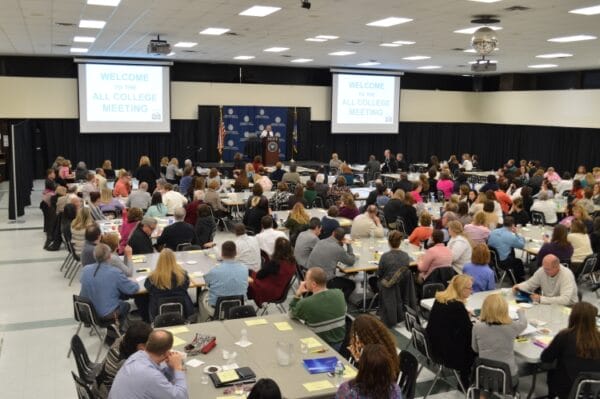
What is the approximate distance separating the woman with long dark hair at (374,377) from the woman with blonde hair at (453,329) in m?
1.90

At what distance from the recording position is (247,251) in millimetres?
8031

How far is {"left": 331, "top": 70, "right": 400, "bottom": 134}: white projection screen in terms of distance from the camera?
2312 cm

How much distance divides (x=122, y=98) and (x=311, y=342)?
16922 millimetres

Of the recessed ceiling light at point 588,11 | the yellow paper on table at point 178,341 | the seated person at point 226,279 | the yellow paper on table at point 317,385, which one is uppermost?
the recessed ceiling light at point 588,11

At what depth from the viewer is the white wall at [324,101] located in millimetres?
19953

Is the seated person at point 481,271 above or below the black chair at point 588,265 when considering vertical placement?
above

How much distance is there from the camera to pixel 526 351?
524 cm

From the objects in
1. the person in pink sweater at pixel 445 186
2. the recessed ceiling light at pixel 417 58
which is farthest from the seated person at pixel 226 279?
the recessed ceiling light at pixel 417 58

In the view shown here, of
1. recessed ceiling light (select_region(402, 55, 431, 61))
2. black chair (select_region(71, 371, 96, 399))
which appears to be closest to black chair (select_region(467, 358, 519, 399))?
black chair (select_region(71, 371, 96, 399))

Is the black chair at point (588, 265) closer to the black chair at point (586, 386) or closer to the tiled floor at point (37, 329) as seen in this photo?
the tiled floor at point (37, 329)

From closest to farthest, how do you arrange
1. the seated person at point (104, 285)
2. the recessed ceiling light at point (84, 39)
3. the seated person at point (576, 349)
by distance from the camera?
the seated person at point (576, 349)
the seated person at point (104, 285)
the recessed ceiling light at point (84, 39)

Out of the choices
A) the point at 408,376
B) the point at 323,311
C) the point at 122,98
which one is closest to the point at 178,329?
the point at 323,311

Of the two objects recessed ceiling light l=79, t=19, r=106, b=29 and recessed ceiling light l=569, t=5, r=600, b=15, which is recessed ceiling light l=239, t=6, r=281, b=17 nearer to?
recessed ceiling light l=79, t=19, r=106, b=29

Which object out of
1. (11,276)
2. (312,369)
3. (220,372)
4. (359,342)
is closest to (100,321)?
(220,372)
